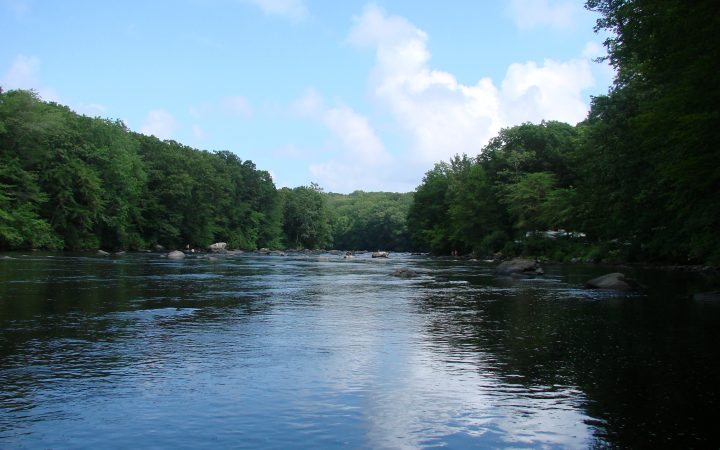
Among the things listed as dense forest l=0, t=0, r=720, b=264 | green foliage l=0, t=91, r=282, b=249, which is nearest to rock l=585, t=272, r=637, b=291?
dense forest l=0, t=0, r=720, b=264

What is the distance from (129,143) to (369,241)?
102 meters

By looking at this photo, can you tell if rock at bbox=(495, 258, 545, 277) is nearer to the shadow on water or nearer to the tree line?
the shadow on water

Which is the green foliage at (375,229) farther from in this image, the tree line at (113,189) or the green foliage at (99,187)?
the green foliage at (99,187)

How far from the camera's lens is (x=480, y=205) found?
277 feet

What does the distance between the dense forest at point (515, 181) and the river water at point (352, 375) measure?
7.35m

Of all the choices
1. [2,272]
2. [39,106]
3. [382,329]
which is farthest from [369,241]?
[382,329]

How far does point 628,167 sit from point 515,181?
146 ft

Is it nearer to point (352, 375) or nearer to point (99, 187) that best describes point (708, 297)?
point (352, 375)

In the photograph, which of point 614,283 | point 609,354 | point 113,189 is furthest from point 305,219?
point 609,354

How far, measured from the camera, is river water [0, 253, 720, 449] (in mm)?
6395

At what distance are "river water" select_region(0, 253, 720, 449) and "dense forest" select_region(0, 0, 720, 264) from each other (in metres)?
7.35

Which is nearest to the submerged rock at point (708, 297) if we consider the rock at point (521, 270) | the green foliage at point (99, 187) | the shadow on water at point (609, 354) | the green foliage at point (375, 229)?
the shadow on water at point (609, 354)

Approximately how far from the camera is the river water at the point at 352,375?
6.39m

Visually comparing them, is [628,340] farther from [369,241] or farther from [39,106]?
[369,241]
